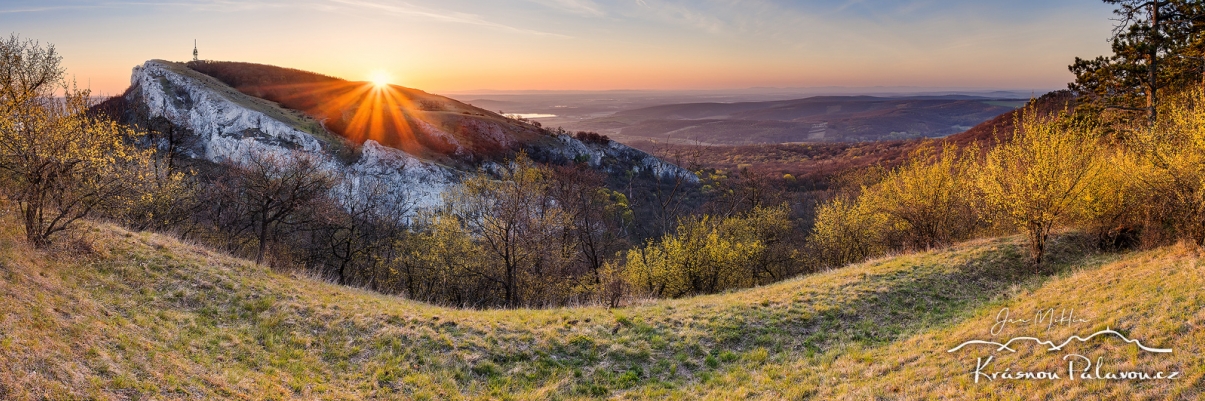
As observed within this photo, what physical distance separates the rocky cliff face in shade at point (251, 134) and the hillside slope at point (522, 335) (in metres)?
45.8

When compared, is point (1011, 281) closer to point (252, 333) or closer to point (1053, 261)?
point (1053, 261)

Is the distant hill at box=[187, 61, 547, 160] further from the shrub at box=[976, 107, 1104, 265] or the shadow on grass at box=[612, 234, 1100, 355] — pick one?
the shrub at box=[976, 107, 1104, 265]

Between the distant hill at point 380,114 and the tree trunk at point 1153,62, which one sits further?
the distant hill at point 380,114

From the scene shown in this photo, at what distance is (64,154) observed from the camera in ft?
40.6

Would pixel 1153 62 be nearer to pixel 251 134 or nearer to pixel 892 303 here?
pixel 892 303

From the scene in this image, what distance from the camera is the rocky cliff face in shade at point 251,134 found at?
61500mm

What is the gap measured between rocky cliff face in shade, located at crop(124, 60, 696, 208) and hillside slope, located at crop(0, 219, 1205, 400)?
150ft

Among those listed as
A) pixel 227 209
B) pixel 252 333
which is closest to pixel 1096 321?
pixel 252 333

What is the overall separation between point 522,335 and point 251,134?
66.5 metres

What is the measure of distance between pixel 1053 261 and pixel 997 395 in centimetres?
1437

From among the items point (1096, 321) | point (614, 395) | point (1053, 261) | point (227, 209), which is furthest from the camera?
point (227, 209)
